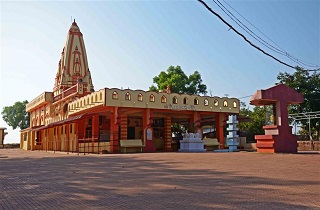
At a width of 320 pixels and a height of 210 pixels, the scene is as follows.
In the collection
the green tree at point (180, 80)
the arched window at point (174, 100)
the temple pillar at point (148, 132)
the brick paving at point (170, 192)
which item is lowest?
the brick paving at point (170, 192)

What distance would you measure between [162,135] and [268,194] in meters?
24.0

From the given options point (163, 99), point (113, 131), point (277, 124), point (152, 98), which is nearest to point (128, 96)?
point (152, 98)

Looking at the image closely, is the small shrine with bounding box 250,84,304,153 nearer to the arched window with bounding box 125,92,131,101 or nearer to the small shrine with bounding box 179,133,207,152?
the small shrine with bounding box 179,133,207,152

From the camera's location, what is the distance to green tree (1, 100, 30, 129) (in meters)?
63.6

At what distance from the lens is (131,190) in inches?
242

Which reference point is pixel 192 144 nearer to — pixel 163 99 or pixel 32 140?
pixel 163 99

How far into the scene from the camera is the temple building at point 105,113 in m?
22.8

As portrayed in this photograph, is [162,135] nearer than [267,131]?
No

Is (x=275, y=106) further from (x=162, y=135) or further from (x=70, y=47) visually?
(x=70, y=47)

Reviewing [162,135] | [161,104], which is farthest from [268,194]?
[162,135]

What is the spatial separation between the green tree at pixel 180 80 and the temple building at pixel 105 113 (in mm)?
4884

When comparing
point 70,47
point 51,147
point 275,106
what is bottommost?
point 51,147

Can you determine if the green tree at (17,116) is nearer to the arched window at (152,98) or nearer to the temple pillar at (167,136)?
the temple pillar at (167,136)

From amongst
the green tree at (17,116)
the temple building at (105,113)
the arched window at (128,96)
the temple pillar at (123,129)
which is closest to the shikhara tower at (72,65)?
the temple building at (105,113)
